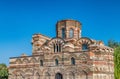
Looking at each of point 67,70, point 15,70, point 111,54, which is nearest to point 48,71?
point 67,70

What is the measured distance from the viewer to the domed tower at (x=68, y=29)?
150 feet

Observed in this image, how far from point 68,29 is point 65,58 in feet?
20.7

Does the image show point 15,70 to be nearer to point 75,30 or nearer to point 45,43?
point 45,43

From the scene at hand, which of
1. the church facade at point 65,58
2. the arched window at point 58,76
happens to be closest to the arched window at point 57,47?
the church facade at point 65,58

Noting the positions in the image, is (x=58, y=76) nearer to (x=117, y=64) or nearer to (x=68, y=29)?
(x=68, y=29)

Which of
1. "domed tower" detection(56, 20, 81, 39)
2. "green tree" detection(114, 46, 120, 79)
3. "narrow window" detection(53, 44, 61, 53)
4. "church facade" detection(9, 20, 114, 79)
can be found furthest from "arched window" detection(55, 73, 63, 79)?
"green tree" detection(114, 46, 120, 79)

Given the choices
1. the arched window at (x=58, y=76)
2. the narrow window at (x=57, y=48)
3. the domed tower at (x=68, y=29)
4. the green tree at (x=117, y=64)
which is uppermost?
the domed tower at (x=68, y=29)

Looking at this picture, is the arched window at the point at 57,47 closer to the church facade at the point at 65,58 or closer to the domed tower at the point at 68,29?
the church facade at the point at 65,58

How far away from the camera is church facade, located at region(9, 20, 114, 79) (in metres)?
39.5

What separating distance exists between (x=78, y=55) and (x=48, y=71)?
5.18m

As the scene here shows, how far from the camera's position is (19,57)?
44.6 metres

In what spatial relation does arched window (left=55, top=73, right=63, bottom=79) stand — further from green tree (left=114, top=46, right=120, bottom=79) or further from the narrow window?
green tree (left=114, top=46, right=120, bottom=79)

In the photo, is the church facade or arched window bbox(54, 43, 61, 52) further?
arched window bbox(54, 43, 61, 52)

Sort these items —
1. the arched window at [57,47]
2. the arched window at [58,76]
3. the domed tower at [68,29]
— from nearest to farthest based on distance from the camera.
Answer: the arched window at [58,76] → the arched window at [57,47] → the domed tower at [68,29]
